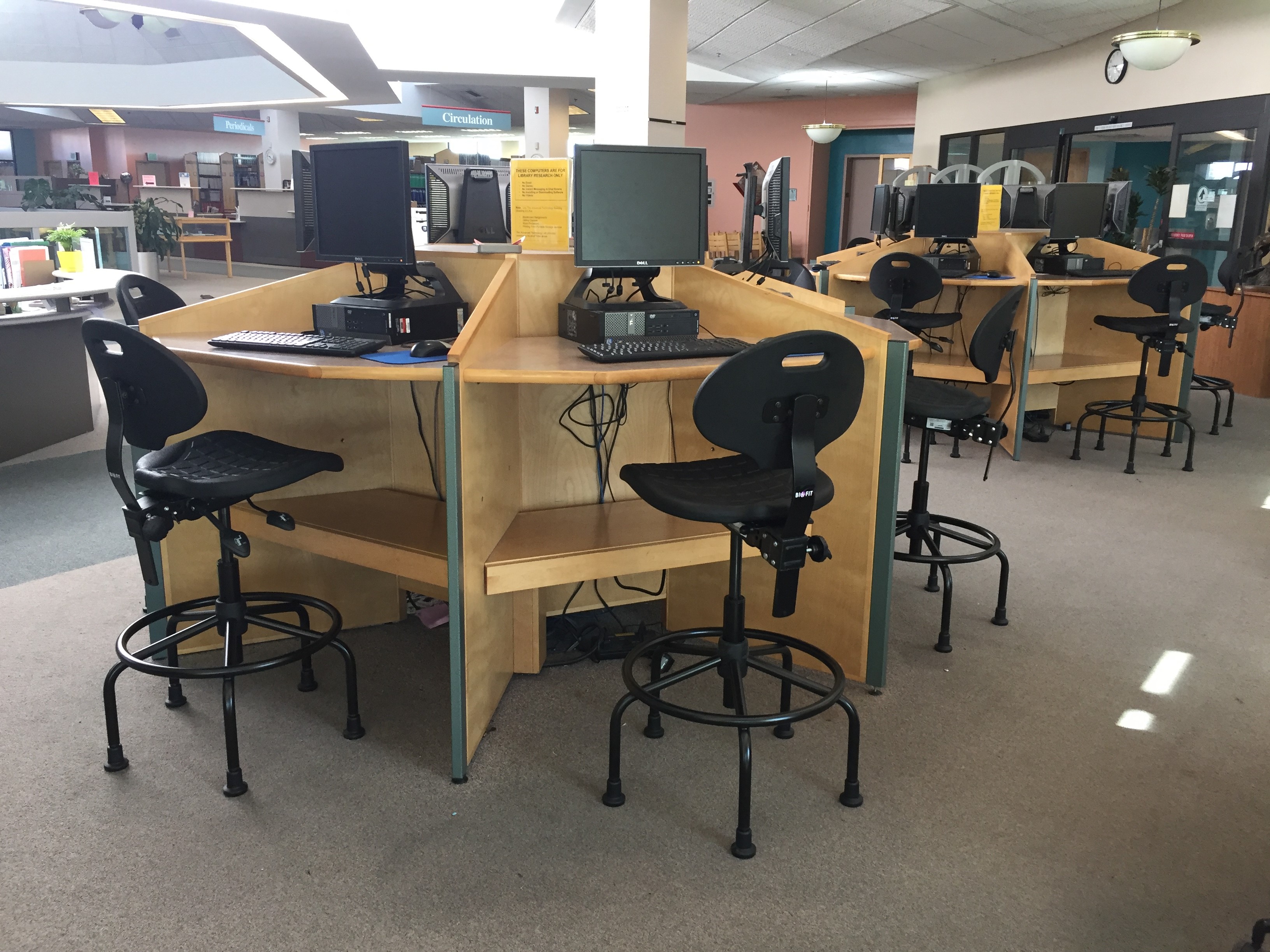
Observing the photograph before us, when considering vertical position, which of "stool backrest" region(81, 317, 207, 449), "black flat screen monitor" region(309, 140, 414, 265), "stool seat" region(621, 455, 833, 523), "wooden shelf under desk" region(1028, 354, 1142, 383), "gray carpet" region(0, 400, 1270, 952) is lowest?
"gray carpet" region(0, 400, 1270, 952)

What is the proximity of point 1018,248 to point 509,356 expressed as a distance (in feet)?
13.3

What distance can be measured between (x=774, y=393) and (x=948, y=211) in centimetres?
423

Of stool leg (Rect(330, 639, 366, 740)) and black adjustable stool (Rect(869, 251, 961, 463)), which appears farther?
black adjustable stool (Rect(869, 251, 961, 463))

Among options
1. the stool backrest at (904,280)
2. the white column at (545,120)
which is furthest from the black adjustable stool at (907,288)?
the white column at (545,120)

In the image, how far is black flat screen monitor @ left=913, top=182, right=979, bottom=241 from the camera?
5.29 metres

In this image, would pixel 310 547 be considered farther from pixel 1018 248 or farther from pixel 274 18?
pixel 274 18

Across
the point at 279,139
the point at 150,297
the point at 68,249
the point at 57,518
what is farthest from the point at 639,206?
the point at 279,139

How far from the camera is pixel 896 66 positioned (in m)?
11.3

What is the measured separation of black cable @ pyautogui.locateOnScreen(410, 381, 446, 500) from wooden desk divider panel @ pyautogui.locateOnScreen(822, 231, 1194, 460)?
3.09 metres

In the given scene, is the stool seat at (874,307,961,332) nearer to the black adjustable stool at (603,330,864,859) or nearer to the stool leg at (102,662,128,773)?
the black adjustable stool at (603,330,864,859)

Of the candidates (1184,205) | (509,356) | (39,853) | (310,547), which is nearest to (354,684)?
(310,547)

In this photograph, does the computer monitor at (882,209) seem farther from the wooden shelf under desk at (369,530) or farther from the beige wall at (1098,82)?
the wooden shelf under desk at (369,530)

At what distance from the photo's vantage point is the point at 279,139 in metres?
16.4

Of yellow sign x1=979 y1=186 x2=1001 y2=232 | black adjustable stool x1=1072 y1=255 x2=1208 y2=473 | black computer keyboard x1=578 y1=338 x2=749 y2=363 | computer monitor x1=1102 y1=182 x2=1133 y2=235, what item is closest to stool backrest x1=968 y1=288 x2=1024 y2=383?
black computer keyboard x1=578 y1=338 x2=749 y2=363
